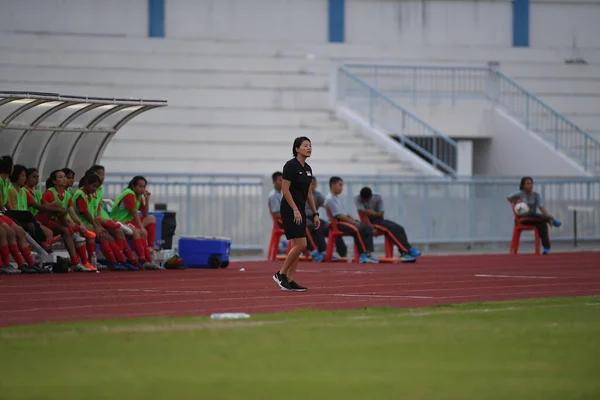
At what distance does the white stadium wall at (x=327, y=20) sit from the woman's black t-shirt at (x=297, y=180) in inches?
736

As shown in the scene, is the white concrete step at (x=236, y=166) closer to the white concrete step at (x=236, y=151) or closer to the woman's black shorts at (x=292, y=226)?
the white concrete step at (x=236, y=151)

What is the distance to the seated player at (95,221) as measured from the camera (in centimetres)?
1869

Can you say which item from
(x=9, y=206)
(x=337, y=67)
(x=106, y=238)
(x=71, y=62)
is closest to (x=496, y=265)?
(x=106, y=238)

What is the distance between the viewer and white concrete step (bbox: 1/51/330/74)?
30.4 meters

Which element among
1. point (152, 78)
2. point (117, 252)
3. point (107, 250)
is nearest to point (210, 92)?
point (152, 78)

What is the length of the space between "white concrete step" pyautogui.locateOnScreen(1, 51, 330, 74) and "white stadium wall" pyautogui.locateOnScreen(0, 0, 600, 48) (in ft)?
4.27

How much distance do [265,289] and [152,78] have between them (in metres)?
16.5

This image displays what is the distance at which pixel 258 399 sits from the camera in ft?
22.4

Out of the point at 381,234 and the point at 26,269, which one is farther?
the point at 381,234

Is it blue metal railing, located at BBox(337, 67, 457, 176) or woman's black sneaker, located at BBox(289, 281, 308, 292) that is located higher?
blue metal railing, located at BBox(337, 67, 457, 176)

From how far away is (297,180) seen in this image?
14125 millimetres

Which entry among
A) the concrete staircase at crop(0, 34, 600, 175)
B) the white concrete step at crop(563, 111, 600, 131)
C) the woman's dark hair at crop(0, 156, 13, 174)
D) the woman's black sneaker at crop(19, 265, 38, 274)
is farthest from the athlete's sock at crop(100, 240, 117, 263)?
the white concrete step at crop(563, 111, 600, 131)

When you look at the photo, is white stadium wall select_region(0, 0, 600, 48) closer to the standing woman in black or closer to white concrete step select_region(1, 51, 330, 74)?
white concrete step select_region(1, 51, 330, 74)

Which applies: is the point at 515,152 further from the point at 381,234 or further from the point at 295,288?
the point at 295,288
